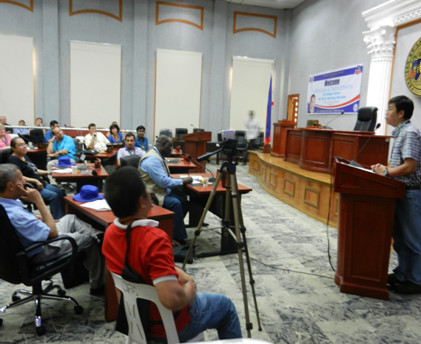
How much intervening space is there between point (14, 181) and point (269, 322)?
6.03 ft

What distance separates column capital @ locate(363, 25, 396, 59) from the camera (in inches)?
273

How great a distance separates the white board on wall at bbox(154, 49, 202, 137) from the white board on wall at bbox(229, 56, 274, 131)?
1.17 metres

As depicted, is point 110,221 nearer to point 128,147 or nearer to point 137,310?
point 137,310

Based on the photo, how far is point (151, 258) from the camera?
123cm

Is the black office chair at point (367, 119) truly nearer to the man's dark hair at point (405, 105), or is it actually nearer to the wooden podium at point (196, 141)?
the wooden podium at point (196, 141)

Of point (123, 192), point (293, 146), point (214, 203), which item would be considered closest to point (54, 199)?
point (214, 203)

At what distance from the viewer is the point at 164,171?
360 centimetres

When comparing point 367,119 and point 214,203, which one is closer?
point 214,203

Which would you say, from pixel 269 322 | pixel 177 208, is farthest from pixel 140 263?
pixel 177 208

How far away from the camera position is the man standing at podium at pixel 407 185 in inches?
102

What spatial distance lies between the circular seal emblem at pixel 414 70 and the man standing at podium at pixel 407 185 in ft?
13.9

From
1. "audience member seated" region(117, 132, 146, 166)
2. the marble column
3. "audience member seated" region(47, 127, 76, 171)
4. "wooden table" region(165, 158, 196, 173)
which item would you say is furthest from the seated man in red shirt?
the marble column

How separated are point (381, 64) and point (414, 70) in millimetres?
845

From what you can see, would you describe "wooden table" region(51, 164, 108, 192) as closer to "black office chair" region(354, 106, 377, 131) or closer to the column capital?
"black office chair" region(354, 106, 377, 131)
